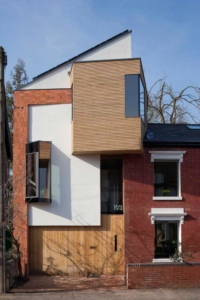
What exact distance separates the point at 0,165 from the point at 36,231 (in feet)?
13.9

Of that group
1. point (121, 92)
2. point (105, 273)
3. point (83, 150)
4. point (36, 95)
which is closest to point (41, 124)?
point (36, 95)

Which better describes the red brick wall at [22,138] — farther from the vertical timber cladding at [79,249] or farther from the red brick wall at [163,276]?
the red brick wall at [163,276]

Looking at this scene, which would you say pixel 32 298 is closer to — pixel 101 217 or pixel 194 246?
pixel 101 217

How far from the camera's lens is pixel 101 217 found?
16500mm

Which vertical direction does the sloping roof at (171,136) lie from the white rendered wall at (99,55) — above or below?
below

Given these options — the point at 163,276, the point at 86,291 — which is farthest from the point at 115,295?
the point at 163,276

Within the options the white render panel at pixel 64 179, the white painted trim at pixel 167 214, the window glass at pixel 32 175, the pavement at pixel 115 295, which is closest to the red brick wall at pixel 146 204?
the white painted trim at pixel 167 214

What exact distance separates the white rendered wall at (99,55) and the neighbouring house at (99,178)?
Answer: 892 millimetres

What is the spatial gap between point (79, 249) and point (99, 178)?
283cm

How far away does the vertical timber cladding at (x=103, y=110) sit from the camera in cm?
1555

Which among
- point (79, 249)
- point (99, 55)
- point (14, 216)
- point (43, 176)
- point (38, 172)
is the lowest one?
point (79, 249)

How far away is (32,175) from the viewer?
16.4 metres

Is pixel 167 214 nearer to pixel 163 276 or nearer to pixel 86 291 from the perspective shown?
pixel 163 276

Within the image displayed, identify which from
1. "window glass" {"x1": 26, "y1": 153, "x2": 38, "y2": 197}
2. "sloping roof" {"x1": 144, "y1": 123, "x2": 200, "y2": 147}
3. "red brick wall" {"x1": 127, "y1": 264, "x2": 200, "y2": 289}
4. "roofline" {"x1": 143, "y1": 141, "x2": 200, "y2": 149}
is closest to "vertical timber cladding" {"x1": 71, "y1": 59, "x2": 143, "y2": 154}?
"roofline" {"x1": 143, "y1": 141, "x2": 200, "y2": 149}
